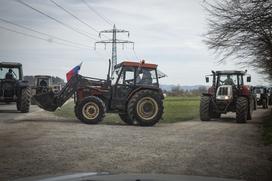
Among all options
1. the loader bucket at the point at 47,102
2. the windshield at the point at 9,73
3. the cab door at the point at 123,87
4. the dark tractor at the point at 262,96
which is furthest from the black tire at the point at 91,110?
the dark tractor at the point at 262,96

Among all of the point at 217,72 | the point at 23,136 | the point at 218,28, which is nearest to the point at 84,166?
the point at 23,136

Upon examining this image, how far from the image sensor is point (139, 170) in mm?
7859

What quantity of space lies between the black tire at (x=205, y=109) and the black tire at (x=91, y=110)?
5.97m

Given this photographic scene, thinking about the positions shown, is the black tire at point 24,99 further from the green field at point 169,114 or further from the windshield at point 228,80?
the windshield at point 228,80

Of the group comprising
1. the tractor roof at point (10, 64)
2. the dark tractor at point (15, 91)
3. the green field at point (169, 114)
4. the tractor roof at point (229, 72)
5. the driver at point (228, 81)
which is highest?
the tractor roof at point (10, 64)

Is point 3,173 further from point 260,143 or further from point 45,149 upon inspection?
point 260,143

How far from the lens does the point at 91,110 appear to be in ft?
54.4

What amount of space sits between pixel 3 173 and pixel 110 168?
181cm

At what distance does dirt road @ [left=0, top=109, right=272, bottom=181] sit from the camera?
314 inches

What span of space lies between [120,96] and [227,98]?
243 inches

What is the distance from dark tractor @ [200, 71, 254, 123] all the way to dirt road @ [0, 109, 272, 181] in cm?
601

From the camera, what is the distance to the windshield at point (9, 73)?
2301 centimetres

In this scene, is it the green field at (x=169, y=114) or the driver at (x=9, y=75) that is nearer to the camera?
the green field at (x=169, y=114)

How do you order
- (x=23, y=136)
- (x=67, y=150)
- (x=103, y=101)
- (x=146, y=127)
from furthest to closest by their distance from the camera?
(x=103, y=101), (x=146, y=127), (x=23, y=136), (x=67, y=150)
